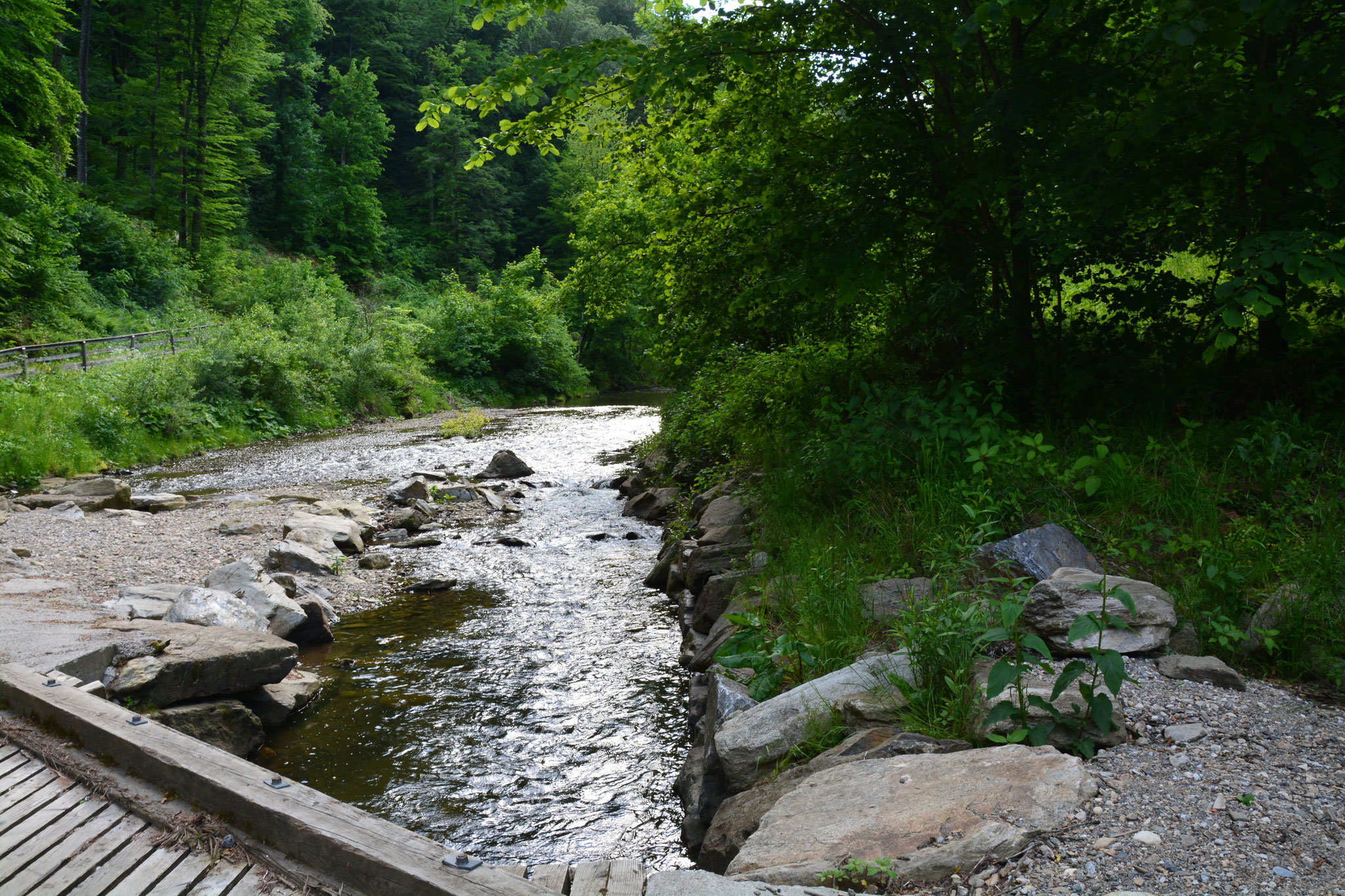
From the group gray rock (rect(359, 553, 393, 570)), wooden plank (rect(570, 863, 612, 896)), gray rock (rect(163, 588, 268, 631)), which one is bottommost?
gray rock (rect(359, 553, 393, 570))

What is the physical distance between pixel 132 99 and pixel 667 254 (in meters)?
36.5

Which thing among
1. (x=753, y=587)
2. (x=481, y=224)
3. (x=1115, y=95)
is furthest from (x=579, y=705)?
(x=481, y=224)

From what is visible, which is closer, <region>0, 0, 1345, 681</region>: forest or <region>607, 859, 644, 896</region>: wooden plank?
<region>607, 859, 644, 896</region>: wooden plank

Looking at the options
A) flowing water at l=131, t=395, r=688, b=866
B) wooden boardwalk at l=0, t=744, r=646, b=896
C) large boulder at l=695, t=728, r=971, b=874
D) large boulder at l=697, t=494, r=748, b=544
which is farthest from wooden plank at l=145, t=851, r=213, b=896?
large boulder at l=697, t=494, r=748, b=544

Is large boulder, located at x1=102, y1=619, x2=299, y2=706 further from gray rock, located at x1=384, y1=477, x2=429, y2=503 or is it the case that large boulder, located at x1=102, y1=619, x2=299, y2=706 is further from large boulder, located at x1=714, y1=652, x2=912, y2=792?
gray rock, located at x1=384, y1=477, x2=429, y2=503

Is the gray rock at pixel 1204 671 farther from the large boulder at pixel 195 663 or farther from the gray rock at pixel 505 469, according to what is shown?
the gray rock at pixel 505 469

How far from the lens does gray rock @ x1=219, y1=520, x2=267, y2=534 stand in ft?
34.3

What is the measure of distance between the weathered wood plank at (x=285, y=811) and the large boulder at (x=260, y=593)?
10.3ft

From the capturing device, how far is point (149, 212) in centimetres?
3397

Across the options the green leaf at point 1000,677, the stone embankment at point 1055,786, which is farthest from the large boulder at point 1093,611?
the green leaf at point 1000,677

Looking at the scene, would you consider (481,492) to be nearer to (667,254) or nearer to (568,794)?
(667,254)

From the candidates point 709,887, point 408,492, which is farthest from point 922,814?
point 408,492

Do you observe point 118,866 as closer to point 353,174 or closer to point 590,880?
point 590,880

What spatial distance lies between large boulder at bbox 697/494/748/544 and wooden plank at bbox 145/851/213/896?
18.2ft
